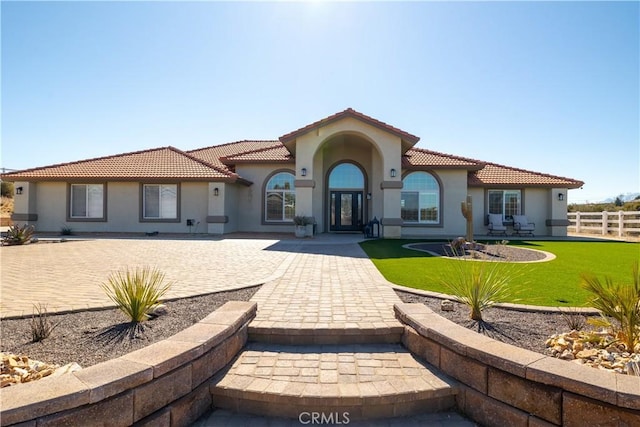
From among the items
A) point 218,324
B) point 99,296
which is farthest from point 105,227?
point 218,324

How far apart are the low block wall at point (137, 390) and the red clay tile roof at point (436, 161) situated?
16246 millimetres

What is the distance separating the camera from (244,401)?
3.15 meters

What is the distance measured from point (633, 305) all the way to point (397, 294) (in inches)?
125

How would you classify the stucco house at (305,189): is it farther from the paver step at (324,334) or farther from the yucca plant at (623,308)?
the yucca plant at (623,308)

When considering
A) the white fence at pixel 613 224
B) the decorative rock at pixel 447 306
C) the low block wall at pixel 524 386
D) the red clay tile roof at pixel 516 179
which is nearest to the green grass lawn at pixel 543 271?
the decorative rock at pixel 447 306

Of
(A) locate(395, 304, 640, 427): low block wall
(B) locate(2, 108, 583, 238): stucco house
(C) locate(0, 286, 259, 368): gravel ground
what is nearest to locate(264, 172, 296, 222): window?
(B) locate(2, 108, 583, 238): stucco house

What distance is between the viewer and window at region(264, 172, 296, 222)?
19266 mm

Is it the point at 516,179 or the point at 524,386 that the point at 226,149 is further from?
the point at 524,386

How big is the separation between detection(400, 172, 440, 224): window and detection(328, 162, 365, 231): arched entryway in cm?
257

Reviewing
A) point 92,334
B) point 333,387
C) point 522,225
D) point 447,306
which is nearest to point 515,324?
point 447,306

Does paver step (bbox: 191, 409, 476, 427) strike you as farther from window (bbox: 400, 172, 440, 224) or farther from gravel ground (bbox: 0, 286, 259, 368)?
window (bbox: 400, 172, 440, 224)

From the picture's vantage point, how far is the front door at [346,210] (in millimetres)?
19609

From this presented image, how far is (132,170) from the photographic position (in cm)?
1798

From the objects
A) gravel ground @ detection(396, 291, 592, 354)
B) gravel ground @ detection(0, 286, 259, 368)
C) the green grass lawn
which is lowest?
gravel ground @ detection(0, 286, 259, 368)
